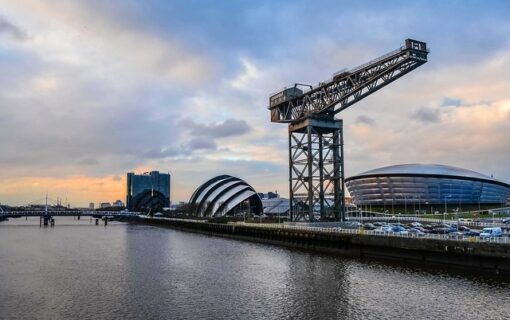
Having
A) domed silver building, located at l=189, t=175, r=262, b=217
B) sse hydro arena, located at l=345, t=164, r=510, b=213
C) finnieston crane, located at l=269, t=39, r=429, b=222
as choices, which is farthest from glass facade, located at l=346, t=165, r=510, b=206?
finnieston crane, located at l=269, t=39, r=429, b=222

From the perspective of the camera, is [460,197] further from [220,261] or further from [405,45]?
[220,261]

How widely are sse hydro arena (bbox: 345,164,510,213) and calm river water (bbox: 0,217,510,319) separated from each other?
4424 inches

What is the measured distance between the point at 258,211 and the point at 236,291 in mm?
125562

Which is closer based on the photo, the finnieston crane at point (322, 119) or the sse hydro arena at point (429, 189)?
the finnieston crane at point (322, 119)

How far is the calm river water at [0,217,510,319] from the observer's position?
1120 inches

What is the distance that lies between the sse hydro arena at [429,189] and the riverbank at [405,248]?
90399 mm

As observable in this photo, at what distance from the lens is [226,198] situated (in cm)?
15938

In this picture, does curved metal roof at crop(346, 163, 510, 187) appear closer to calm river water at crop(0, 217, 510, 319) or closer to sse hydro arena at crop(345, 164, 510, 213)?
→ sse hydro arena at crop(345, 164, 510, 213)

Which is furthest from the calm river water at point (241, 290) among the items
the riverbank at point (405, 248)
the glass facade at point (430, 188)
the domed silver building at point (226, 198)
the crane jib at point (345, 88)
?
the glass facade at point (430, 188)

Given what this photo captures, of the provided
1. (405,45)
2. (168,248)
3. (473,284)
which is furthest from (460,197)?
(473,284)

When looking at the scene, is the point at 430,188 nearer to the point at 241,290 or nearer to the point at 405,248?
the point at 405,248

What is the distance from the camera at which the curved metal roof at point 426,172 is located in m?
157

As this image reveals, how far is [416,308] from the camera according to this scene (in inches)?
1129

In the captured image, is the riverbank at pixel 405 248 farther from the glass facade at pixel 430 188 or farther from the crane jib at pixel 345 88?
the glass facade at pixel 430 188
